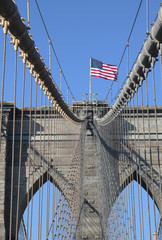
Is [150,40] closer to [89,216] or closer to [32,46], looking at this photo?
[32,46]

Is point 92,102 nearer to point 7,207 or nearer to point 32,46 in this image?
point 7,207

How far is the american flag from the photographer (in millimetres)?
21641

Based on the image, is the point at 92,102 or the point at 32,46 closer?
the point at 32,46

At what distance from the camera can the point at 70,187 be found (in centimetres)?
2136

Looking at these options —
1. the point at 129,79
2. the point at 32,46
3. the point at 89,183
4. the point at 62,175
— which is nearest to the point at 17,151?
the point at 62,175

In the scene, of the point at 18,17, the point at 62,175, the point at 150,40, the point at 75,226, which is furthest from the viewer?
the point at 62,175

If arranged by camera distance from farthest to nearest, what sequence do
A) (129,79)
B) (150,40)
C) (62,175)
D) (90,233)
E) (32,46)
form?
(62,175), (90,233), (129,79), (32,46), (150,40)

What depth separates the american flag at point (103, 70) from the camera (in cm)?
2164

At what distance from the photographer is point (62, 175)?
2262cm

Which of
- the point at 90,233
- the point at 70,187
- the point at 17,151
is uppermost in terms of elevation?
the point at 17,151

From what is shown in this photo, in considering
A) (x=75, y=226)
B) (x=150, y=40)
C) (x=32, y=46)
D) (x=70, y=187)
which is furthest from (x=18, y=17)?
(x=70, y=187)

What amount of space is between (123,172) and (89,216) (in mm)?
2559

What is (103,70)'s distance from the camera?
871 inches

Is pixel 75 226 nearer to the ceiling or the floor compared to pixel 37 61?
nearer to the floor
